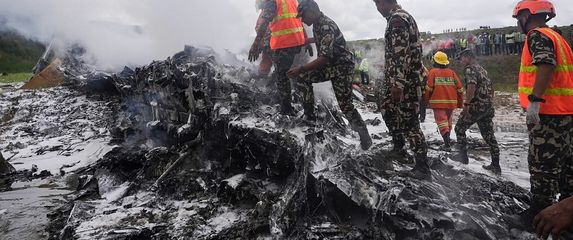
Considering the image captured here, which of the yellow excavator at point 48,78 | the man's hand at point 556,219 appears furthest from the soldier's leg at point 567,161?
the yellow excavator at point 48,78

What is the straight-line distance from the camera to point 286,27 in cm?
463

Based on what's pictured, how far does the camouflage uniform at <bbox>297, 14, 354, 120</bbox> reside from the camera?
13.0ft

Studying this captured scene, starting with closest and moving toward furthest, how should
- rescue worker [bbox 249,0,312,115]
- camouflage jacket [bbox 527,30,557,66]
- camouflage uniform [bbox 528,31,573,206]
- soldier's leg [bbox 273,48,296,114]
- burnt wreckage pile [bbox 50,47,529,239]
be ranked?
camouflage jacket [bbox 527,30,557,66] < camouflage uniform [bbox 528,31,573,206] < burnt wreckage pile [bbox 50,47,529,239] < rescue worker [bbox 249,0,312,115] < soldier's leg [bbox 273,48,296,114]

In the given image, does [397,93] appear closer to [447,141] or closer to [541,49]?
[541,49]

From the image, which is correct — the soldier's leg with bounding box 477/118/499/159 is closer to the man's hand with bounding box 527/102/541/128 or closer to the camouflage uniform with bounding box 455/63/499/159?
the camouflage uniform with bounding box 455/63/499/159

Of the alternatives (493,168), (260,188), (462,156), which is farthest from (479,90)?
(260,188)

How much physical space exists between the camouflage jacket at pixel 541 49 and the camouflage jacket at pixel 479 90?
2084 mm

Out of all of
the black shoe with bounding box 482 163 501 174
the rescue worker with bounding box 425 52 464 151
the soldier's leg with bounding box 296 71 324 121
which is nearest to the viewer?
the soldier's leg with bounding box 296 71 324 121

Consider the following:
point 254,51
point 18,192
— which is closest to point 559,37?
point 254,51

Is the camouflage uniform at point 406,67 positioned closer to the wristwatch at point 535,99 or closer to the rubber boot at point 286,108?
the wristwatch at point 535,99

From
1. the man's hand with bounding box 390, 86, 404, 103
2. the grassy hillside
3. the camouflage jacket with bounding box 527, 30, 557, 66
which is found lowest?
the man's hand with bounding box 390, 86, 404, 103

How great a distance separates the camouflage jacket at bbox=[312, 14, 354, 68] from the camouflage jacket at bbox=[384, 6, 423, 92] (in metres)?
0.67

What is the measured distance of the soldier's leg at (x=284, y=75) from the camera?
471 cm

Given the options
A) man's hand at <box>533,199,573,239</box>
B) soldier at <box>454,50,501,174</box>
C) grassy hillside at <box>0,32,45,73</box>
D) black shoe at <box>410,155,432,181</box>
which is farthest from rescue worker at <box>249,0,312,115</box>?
grassy hillside at <box>0,32,45,73</box>
